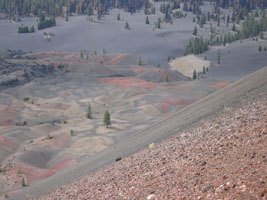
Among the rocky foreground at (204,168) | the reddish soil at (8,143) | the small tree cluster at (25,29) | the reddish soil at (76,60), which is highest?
the small tree cluster at (25,29)

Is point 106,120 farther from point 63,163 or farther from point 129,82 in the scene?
point 129,82

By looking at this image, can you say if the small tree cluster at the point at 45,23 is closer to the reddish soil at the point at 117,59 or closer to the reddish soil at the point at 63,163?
the reddish soil at the point at 117,59

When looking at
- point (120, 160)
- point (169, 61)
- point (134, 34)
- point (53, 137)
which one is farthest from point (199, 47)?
point (120, 160)

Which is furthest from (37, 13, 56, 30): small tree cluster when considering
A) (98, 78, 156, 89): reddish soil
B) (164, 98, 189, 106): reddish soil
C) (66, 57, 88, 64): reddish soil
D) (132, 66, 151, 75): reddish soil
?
(164, 98, 189, 106): reddish soil

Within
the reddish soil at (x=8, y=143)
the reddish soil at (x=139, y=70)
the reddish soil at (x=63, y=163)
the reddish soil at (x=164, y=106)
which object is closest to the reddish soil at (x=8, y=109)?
the reddish soil at (x=8, y=143)

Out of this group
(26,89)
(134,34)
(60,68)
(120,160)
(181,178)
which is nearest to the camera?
(181,178)

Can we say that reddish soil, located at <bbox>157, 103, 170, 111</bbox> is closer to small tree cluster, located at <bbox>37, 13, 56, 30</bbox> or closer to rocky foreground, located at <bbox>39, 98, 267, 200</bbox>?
rocky foreground, located at <bbox>39, 98, 267, 200</bbox>

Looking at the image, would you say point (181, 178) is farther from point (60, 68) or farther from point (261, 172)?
point (60, 68)
